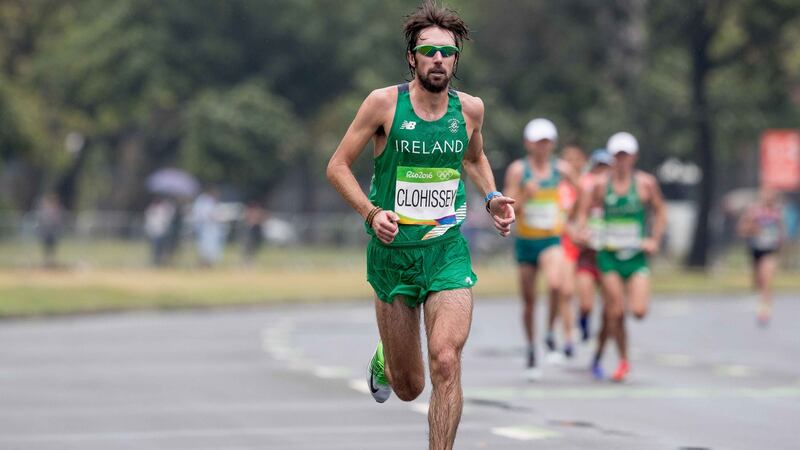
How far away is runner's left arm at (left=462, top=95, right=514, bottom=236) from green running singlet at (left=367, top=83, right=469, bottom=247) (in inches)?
6.1

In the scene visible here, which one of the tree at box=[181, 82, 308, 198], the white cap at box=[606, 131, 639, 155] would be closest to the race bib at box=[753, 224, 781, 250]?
the white cap at box=[606, 131, 639, 155]

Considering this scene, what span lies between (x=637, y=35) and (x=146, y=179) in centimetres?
2411

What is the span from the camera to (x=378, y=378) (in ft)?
30.6

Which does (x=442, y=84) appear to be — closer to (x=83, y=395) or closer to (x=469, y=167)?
(x=469, y=167)

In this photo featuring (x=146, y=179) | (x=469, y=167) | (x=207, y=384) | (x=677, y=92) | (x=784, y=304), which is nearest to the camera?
(x=469, y=167)

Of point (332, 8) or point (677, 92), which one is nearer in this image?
point (677, 92)

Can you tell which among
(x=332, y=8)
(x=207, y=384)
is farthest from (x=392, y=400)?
(x=332, y=8)

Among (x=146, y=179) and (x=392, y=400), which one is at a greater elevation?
(x=146, y=179)

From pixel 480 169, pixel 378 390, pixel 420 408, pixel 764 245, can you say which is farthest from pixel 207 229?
pixel 480 169

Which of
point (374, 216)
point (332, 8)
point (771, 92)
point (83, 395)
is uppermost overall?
point (332, 8)

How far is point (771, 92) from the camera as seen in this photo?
Answer: 4534cm

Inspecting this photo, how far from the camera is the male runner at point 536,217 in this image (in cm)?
1568

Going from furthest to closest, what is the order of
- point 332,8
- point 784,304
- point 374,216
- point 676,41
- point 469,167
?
point 332,8 → point 676,41 → point 784,304 → point 469,167 → point 374,216

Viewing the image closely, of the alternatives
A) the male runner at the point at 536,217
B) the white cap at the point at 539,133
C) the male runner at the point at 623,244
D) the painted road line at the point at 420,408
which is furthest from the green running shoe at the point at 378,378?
the white cap at the point at 539,133
